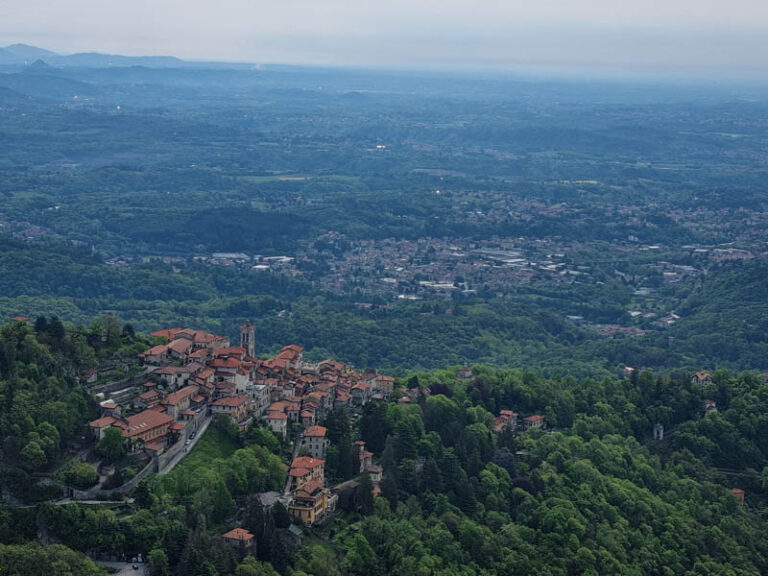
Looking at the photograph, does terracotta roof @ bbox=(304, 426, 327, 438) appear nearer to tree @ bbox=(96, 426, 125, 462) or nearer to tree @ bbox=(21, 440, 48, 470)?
tree @ bbox=(96, 426, 125, 462)

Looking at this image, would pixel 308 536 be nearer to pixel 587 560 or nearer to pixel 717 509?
pixel 587 560

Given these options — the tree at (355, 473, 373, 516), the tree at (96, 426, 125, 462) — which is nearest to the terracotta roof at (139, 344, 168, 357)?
the tree at (96, 426, 125, 462)

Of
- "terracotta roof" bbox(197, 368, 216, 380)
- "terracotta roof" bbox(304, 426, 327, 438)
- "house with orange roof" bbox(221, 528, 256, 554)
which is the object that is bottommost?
"house with orange roof" bbox(221, 528, 256, 554)

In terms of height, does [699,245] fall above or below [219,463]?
below

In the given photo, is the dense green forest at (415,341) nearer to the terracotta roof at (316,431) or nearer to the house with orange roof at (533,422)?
the terracotta roof at (316,431)

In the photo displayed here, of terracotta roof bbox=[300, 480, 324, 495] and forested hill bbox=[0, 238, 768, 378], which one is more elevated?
terracotta roof bbox=[300, 480, 324, 495]

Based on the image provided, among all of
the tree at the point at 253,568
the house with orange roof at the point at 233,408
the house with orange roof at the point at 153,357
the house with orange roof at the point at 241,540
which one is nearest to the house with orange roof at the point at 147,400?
the house with orange roof at the point at 233,408

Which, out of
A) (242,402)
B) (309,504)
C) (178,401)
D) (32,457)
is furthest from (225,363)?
(32,457)

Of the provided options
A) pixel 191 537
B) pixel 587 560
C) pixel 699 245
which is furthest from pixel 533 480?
pixel 699 245
